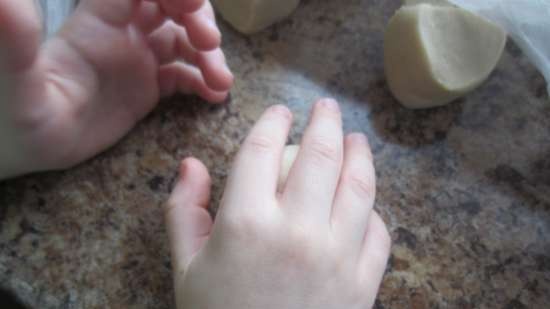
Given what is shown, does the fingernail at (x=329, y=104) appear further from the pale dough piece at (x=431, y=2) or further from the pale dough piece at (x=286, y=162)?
the pale dough piece at (x=431, y=2)

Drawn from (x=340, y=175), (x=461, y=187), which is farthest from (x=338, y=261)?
(x=461, y=187)

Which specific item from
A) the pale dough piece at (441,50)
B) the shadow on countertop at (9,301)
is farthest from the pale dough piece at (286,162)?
the shadow on countertop at (9,301)

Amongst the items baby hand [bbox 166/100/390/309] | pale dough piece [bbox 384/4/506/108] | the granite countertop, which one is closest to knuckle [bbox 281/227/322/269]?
baby hand [bbox 166/100/390/309]

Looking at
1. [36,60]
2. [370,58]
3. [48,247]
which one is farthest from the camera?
[370,58]

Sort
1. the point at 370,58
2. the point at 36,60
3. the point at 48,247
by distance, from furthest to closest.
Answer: the point at 370,58 → the point at 48,247 → the point at 36,60

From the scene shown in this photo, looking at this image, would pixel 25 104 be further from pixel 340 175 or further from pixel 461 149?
pixel 461 149

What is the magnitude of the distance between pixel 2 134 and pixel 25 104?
0.18ft

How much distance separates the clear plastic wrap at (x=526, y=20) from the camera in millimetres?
597

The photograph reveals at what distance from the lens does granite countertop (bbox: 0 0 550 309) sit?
54cm

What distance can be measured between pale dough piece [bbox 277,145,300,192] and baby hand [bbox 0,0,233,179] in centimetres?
11

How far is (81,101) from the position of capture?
532mm

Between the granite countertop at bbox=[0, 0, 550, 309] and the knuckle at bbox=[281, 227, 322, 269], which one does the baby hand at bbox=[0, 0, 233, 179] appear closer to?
the granite countertop at bbox=[0, 0, 550, 309]

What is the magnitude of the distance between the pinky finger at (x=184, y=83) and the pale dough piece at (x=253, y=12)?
83mm

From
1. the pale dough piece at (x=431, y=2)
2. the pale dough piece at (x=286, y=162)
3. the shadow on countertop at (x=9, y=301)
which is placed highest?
the pale dough piece at (x=431, y=2)
